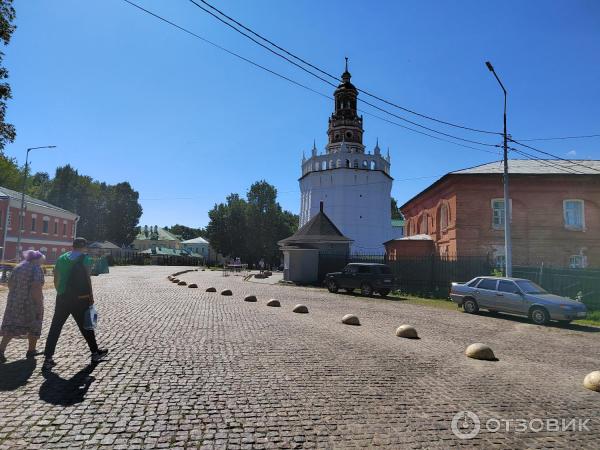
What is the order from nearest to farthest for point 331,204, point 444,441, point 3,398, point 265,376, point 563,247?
point 444,441 < point 3,398 < point 265,376 < point 563,247 < point 331,204

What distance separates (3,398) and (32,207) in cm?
4339

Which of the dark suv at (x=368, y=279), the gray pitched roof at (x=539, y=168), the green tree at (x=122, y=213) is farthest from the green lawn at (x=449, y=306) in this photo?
the green tree at (x=122, y=213)

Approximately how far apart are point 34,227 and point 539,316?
45293mm

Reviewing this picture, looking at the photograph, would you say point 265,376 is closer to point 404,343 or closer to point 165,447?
point 165,447

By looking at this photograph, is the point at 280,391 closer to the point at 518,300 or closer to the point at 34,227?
the point at 518,300

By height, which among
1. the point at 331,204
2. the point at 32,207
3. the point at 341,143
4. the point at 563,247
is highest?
the point at 341,143

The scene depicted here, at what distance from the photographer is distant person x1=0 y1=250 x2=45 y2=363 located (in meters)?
6.24

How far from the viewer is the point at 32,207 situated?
1614 inches

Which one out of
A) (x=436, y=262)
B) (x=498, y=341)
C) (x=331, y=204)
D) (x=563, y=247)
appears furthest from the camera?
(x=331, y=204)

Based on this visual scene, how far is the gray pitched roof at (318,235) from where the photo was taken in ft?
105

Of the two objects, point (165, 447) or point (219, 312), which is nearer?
point (165, 447)

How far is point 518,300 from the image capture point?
15008 mm

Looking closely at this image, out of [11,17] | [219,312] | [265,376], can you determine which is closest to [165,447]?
[265,376]

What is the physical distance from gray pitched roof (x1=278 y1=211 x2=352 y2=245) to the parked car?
15.1 metres
